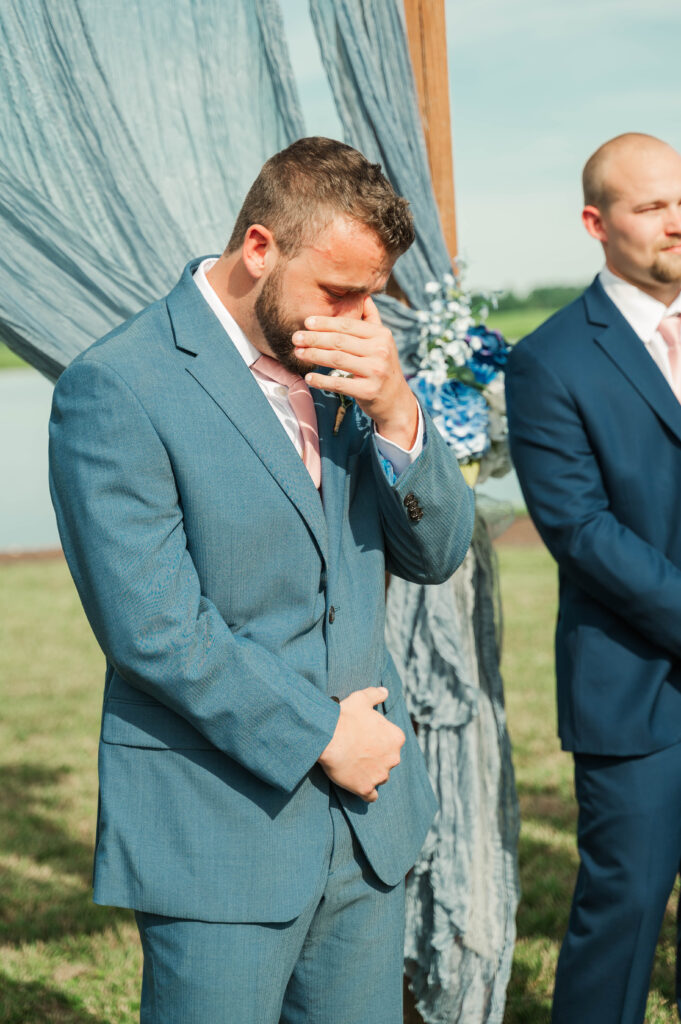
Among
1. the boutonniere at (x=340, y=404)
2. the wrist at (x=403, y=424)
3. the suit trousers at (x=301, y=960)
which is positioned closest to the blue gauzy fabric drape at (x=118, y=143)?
the boutonniere at (x=340, y=404)

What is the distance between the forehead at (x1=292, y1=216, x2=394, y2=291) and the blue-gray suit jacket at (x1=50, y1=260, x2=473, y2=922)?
19cm

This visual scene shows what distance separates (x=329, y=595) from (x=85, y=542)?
432 millimetres

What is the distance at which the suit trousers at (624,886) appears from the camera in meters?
2.63

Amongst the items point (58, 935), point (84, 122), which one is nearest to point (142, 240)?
point (84, 122)

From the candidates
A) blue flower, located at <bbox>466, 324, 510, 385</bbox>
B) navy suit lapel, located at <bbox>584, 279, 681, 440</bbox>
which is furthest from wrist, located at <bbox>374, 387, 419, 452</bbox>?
blue flower, located at <bbox>466, 324, 510, 385</bbox>

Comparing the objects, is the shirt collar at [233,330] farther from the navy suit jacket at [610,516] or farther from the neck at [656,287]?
the neck at [656,287]

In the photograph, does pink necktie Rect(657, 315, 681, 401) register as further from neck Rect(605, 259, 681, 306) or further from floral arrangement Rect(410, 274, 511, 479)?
floral arrangement Rect(410, 274, 511, 479)

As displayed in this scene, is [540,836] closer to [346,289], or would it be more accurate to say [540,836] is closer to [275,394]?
[275,394]

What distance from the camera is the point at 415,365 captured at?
2.96 meters

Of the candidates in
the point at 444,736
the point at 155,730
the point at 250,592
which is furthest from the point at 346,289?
the point at 444,736

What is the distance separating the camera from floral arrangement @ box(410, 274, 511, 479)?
2.89 metres

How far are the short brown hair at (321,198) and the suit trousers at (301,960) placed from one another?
37.2 inches

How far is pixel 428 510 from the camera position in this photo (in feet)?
6.30

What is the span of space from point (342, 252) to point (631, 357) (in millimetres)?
1128
